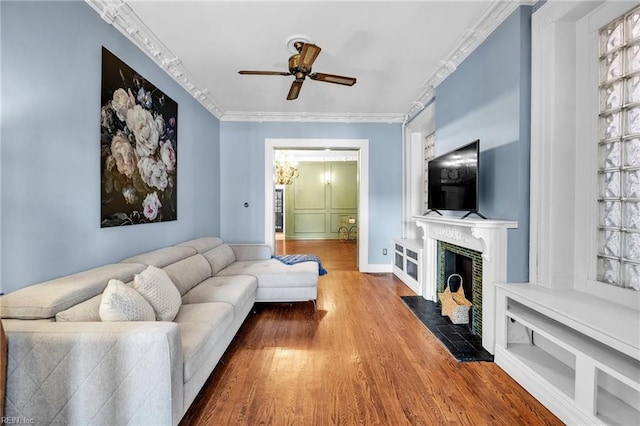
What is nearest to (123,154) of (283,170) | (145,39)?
(145,39)

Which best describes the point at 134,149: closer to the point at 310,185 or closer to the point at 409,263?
the point at 409,263

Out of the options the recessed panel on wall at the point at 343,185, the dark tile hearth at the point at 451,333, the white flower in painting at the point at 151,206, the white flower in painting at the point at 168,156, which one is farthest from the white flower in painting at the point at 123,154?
the recessed panel on wall at the point at 343,185

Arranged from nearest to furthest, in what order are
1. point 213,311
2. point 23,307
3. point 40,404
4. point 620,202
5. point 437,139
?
point 40,404, point 23,307, point 620,202, point 213,311, point 437,139

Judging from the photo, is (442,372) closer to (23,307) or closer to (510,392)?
(510,392)

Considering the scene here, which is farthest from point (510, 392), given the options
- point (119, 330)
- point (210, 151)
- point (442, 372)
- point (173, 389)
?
point (210, 151)

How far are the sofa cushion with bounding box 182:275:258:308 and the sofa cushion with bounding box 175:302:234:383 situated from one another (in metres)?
0.15

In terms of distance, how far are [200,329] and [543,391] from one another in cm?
220

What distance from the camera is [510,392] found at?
1.82 meters

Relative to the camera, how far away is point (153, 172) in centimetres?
282

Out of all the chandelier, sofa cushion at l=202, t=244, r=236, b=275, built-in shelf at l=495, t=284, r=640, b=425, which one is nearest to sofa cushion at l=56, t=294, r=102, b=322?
sofa cushion at l=202, t=244, r=236, b=275

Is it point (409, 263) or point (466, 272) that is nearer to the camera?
point (466, 272)

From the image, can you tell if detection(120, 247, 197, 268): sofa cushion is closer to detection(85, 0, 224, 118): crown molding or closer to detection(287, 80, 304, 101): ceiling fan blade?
detection(85, 0, 224, 118): crown molding

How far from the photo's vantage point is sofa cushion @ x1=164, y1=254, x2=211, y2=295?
2.47 m

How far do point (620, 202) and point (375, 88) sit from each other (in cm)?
288
